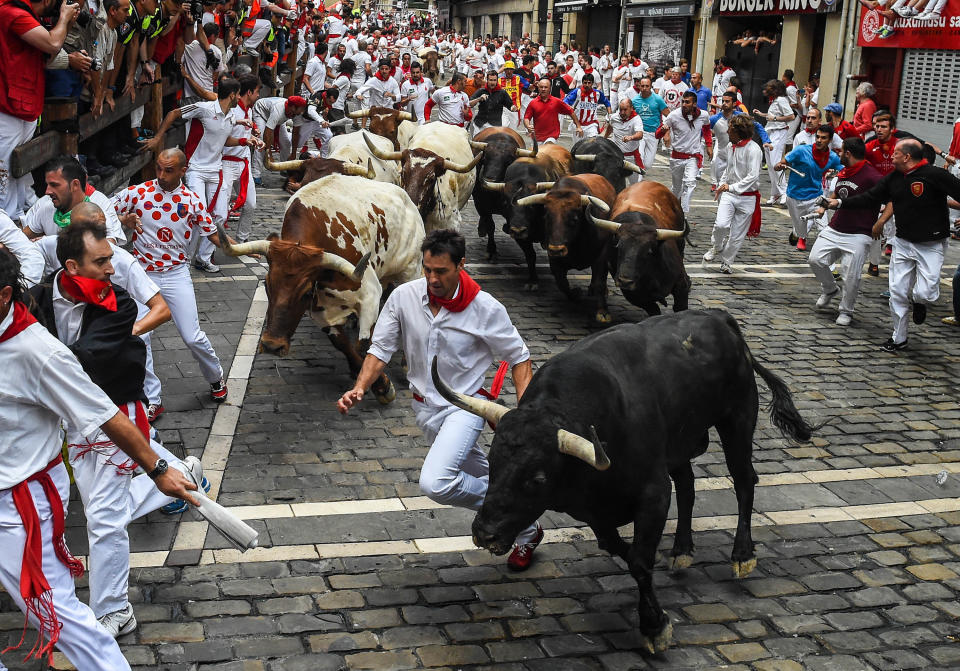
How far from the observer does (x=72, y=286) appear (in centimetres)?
524

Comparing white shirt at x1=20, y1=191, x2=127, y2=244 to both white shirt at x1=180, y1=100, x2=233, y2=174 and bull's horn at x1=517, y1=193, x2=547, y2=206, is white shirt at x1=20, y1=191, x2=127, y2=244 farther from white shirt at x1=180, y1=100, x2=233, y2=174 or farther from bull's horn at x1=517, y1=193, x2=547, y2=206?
bull's horn at x1=517, y1=193, x2=547, y2=206

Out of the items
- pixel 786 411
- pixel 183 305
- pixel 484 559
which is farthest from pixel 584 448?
pixel 183 305

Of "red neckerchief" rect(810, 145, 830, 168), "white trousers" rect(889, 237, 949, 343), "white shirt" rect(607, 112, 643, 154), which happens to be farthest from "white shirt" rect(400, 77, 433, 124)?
"white trousers" rect(889, 237, 949, 343)

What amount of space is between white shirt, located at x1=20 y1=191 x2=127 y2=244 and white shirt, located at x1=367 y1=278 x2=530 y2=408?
2.48 metres

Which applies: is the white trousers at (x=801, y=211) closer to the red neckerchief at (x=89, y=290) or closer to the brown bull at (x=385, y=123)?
the brown bull at (x=385, y=123)

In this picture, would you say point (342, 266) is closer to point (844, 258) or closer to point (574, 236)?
point (574, 236)

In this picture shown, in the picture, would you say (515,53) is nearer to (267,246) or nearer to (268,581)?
(267,246)

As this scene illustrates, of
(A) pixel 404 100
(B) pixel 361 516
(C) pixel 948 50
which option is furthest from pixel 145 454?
(C) pixel 948 50

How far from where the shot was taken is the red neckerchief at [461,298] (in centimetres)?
593

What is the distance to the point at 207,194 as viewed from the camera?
12344mm

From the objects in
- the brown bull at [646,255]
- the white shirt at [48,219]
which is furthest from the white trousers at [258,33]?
the white shirt at [48,219]

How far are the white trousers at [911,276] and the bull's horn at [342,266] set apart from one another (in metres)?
6.00

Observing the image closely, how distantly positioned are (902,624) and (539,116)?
45.0ft

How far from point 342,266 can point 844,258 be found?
255 inches
